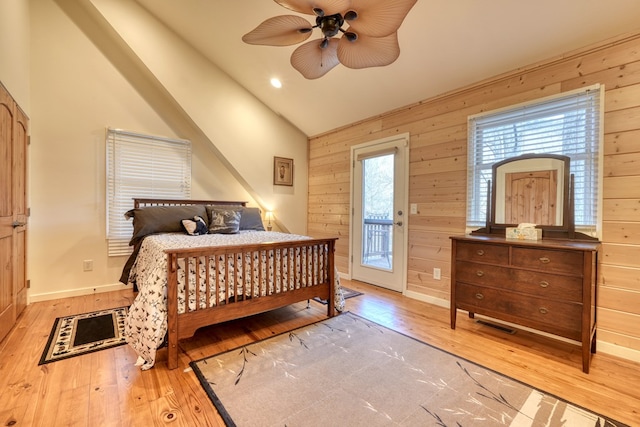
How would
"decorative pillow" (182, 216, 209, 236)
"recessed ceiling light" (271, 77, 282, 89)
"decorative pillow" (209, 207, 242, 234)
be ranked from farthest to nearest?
"recessed ceiling light" (271, 77, 282, 89), "decorative pillow" (209, 207, 242, 234), "decorative pillow" (182, 216, 209, 236)

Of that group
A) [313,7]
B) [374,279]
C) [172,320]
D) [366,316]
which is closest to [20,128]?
[172,320]

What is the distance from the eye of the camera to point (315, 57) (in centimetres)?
203

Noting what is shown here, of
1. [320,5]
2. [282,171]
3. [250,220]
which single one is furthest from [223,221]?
[320,5]

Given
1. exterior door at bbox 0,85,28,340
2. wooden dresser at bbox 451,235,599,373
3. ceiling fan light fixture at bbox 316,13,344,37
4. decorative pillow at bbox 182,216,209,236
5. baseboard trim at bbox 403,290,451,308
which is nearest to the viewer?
ceiling fan light fixture at bbox 316,13,344,37

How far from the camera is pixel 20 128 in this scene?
2688 millimetres

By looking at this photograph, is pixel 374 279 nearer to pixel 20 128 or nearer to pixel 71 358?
pixel 71 358

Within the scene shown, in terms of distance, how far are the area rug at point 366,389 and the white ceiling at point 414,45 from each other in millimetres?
2086

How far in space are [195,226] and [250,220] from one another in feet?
2.68

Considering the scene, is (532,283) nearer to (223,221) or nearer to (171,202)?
(223,221)

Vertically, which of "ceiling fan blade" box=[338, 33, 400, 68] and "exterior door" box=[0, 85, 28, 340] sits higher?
"ceiling fan blade" box=[338, 33, 400, 68]

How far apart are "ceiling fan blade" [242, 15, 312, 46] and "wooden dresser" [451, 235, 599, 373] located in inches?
77.4

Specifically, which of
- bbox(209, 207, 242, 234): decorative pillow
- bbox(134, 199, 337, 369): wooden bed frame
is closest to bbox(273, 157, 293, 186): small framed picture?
bbox(209, 207, 242, 234): decorative pillow

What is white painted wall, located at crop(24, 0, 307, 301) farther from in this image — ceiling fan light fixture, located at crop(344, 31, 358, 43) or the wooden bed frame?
ceiling fan light fixture, located at crop(344, 31, 358, 43)

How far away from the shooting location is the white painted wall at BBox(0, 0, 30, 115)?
2.24 meters
